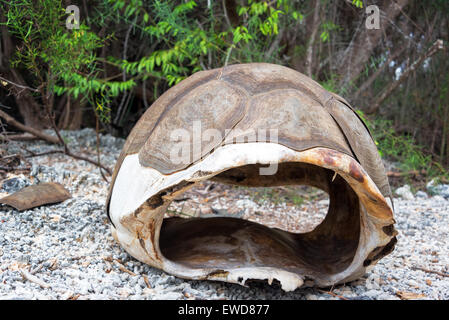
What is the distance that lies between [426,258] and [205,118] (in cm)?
149

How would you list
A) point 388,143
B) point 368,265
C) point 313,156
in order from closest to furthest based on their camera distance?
point 313,156
point 368,265
point 388,143

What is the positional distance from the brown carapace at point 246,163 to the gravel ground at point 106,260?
0.08m

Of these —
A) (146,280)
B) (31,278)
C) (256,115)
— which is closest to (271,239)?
(146,280)

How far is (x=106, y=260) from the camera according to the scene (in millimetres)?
1709

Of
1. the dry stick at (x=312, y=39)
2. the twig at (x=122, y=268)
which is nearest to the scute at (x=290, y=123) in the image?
the twig at (x=122, y=268)

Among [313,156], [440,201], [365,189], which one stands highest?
[313,156]

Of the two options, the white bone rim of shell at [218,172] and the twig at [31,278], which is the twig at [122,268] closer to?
the white bone rim of shell at [218,172]

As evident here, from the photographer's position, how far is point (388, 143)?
12.3 ft

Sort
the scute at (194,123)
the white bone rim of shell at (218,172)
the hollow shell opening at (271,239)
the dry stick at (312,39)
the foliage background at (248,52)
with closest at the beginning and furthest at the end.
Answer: the white bone rim of shell at (218,172) → the scute at (194,123) → the hollow shell opening at (271,239) → the foliage background at (248,52) → the dry stick at (312,39)

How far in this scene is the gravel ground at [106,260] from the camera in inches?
58.3

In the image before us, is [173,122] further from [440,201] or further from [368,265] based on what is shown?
[440,201]
